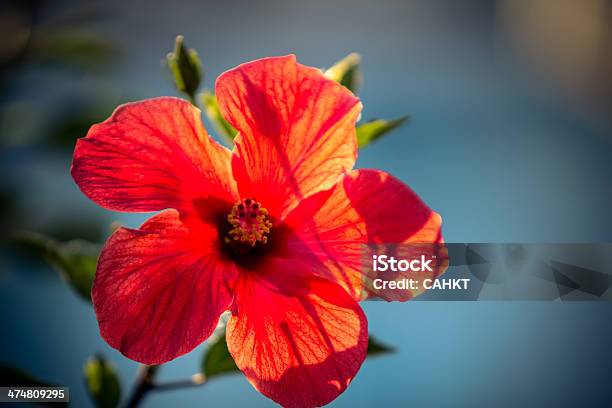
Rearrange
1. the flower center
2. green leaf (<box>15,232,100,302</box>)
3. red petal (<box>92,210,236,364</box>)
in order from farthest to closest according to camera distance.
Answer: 1. green leaf (<box>15,232,100,302</box>)
2. the flower center
3. red petal (<box>92,210,236,364</box>)

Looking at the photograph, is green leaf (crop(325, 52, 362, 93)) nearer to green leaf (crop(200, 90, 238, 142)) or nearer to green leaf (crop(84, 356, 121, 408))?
green leaf (crop(200, 90, 238, 142))

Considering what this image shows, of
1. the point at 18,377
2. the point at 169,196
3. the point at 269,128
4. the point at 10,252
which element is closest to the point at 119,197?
the point at 169,196

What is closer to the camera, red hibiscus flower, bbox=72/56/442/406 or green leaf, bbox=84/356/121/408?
red hibiscus flower, bbox=72/56/442/406

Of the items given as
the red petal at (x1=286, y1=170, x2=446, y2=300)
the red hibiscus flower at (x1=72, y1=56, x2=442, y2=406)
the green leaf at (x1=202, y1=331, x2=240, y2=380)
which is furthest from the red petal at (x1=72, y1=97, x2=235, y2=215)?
the green leaf at (x1=202, y1=331, x2=240, y2=380)

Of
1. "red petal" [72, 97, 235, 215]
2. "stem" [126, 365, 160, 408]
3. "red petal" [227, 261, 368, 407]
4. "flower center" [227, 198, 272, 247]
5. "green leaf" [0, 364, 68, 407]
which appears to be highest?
"red petal" [72, 97, 235, 215]

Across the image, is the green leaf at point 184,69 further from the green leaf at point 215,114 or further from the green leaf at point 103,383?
the green leaf at point 103,383

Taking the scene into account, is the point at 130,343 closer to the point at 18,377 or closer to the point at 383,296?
the point at 383,296
